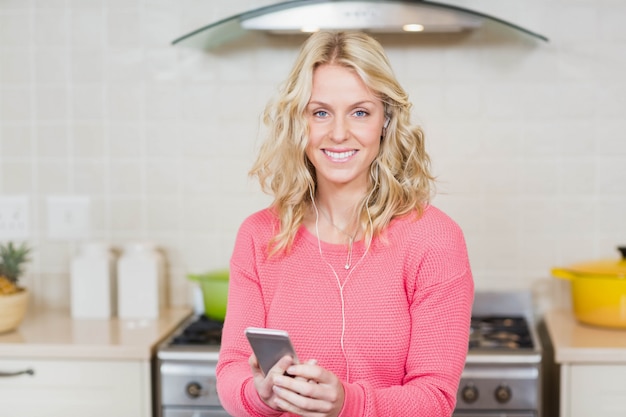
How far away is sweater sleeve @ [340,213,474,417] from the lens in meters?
1.60

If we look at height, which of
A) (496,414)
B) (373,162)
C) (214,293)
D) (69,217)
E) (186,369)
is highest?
(373,162)

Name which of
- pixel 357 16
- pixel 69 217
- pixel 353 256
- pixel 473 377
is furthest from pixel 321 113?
pixel 69 217

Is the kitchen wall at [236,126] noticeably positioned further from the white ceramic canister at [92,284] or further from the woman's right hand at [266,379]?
the woman's right hand at [266,379]

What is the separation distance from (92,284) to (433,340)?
4.88ft

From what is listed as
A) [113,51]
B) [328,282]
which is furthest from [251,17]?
[328,282]

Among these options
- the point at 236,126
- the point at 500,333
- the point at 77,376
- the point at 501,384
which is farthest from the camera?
the point at 236,126

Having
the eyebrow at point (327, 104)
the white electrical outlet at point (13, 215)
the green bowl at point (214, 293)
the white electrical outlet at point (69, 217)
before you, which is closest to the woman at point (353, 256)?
the eyebrow at point (327, 104)

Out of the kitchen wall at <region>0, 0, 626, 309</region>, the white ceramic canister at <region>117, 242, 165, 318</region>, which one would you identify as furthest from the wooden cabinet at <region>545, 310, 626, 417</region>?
the white ceramic canister at <region>117, 242, 165, 318</region>

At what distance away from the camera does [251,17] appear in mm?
2543

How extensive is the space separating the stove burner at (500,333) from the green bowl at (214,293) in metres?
0.77

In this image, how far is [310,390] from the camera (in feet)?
4.85

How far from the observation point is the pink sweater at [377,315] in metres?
1.64

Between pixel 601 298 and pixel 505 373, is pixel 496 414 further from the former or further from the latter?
pixel 601 298

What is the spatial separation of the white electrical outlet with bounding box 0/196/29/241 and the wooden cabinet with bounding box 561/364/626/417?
181 cm
